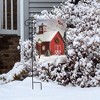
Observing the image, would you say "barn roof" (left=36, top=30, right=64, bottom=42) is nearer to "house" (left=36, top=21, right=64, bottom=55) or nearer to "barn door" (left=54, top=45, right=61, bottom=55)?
"house" (left=36, top=21, right=64, bottom=55)

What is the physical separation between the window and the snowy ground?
12.5ft

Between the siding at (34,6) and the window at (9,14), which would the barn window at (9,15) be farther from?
the siding at (34,6)

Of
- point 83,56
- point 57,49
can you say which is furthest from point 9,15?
point 83,56

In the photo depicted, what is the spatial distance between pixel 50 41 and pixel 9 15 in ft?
11.1

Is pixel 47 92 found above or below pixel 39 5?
below

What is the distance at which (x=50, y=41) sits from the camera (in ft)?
26.6

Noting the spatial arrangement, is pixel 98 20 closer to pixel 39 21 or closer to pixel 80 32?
pixel 80 32

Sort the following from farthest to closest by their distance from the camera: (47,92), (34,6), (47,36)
Result: 1. (34,6)
2. (47,36)
3. (47,92)

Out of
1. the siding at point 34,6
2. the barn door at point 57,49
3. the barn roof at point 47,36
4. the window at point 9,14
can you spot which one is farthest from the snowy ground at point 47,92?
the window at point 9,14

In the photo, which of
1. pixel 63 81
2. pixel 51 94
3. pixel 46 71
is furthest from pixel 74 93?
pixel 46 71

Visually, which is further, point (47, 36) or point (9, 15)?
point (9, 15)

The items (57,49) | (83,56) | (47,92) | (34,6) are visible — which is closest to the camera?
(47,92)

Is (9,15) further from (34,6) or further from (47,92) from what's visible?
(47,92)

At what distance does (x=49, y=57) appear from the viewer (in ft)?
26.2
